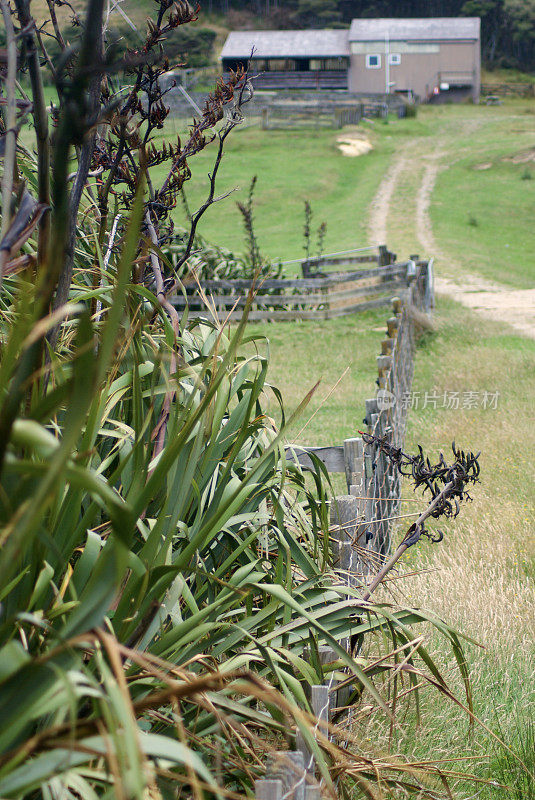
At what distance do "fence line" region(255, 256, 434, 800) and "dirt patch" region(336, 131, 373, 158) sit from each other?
33671 millimetres

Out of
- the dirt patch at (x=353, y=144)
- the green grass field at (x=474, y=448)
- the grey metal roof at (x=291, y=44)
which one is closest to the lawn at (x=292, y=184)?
the dirt patch at (x=353, y=144)

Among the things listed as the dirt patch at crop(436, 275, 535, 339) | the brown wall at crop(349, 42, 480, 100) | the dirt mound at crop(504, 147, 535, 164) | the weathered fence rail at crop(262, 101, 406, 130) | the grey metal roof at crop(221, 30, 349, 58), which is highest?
the grey metal roof at crop(221, 30, 349, 58)


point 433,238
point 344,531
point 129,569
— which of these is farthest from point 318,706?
point 433,238

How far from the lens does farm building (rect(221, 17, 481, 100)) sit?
199 feet

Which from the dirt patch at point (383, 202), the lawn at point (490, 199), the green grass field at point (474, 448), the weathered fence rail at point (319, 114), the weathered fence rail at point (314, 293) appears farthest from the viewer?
the weathered fence rail at point (319, 114)

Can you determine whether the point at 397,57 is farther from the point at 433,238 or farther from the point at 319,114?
the point at 433,238

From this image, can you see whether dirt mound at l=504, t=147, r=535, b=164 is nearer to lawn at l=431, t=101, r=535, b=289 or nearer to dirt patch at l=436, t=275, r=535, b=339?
lawn at l=431, t=101, r=535, b=289

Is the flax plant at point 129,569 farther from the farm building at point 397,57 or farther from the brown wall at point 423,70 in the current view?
the brown wall at point 423,70

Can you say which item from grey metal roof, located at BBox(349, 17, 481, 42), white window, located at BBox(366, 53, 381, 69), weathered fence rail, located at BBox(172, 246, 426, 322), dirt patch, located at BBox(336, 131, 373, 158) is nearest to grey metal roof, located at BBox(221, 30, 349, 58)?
grey metal roof, located at BBox(349, 17, 481, 42)

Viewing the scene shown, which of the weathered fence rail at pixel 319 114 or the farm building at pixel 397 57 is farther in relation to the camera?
the farm building at pixel 397 57

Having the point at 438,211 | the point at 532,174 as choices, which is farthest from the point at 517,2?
the point at 438,211

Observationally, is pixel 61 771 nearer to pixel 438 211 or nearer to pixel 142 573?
pixel 142 573

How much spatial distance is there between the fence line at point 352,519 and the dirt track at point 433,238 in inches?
319

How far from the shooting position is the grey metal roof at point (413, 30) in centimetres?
6078
